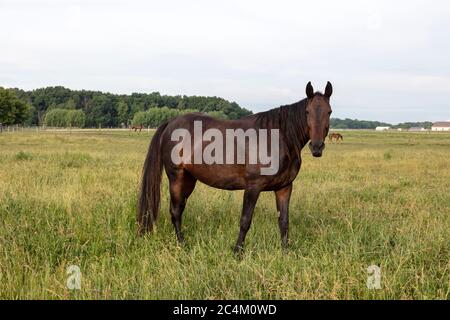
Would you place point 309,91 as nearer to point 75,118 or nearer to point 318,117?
point 318,117

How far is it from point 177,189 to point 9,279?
2572mm

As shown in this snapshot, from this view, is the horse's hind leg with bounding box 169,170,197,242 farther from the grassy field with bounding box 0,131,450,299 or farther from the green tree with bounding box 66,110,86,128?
the green tree with bounding box 66,110,86,128

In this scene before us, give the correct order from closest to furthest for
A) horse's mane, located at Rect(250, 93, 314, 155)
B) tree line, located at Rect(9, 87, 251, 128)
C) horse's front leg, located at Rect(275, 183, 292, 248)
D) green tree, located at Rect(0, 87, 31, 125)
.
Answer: horse's mane, located at Rect(250, 93, 314, 155), horse's front leg, located at Rect(275, 183, 292, 248), green tree, located at Rect(0, 87, 31, 125), tree line, located at Rect(9, 87, 251, 128)

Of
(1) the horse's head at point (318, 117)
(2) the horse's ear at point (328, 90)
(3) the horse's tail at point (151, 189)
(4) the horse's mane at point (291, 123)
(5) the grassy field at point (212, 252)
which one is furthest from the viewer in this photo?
(3) the horse's tail at point (151, 189)

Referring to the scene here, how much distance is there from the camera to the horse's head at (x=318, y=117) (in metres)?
4.21

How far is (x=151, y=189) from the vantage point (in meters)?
5.66

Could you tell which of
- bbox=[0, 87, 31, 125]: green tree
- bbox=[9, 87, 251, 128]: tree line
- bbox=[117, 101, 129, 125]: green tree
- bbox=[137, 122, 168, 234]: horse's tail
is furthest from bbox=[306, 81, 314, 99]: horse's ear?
bbox=[117, 101, 129, 125]: green tree

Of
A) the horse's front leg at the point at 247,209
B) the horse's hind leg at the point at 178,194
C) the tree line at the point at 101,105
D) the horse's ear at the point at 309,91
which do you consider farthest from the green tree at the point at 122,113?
the horse's ear at the point at 309,91

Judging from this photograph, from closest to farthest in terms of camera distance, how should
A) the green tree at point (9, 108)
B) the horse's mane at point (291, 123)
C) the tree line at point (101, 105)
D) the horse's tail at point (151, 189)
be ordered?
the horse's mane at point (291, 123)
the horse's tail at point (151, 189)
the green tree at point (9, 108)
the tree line at point (101, 105)

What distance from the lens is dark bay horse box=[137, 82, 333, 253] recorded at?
4406mm

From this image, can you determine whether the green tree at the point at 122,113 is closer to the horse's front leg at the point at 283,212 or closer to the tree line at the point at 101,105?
the tree line at the point at 101,105

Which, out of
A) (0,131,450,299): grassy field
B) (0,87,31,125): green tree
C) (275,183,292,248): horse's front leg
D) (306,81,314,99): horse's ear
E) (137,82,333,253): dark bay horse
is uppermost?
(0,87,31,125): green tree
